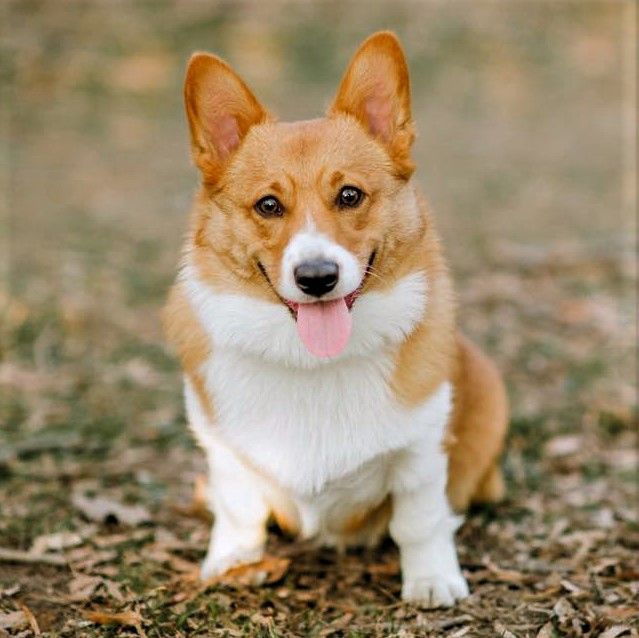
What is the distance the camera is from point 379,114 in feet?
11.6

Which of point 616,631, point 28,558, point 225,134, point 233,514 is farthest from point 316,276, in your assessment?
point 28,558

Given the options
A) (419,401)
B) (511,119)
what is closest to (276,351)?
(419,401)

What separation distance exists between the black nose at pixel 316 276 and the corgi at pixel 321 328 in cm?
12

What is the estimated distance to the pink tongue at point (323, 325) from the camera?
3152mm

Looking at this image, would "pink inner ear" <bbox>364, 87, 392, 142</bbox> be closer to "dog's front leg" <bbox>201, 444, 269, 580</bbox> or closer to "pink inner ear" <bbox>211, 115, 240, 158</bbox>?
"pink inner ear" <bbox>211, 115, 240, 158</bbox>

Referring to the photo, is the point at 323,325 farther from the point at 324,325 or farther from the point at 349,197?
the point at 349,197

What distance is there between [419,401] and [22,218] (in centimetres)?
672

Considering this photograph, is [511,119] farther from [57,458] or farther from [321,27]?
[57,458]

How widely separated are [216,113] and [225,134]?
84 mm

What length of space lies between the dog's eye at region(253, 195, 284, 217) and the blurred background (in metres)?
1.42

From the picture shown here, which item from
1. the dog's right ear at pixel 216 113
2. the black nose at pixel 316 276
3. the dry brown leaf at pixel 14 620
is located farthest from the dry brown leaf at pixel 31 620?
the dog's right ear at pixel 216 113

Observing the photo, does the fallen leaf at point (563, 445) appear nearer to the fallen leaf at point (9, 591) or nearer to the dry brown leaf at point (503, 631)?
the dry brown leaf at point (503, 631)

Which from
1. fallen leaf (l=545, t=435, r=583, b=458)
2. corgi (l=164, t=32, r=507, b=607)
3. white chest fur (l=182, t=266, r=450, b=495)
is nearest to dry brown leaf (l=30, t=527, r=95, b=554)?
corgi (l=164, t=32, r=507, b=607)

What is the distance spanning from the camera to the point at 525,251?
26.8 feet
